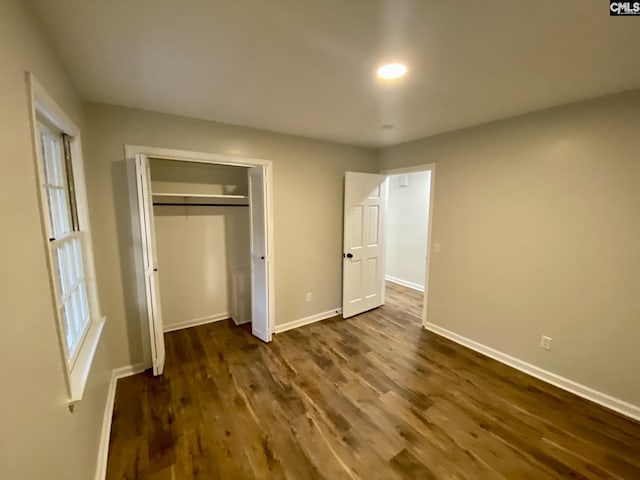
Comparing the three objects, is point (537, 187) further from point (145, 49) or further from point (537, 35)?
point (145, 49)

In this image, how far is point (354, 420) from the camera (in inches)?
80.7

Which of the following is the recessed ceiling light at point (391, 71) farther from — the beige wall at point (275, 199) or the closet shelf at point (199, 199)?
the closet shelf at point (199, 199)

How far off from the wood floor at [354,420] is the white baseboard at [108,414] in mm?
49

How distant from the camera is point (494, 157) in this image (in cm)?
274

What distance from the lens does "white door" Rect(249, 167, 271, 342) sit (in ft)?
9.91

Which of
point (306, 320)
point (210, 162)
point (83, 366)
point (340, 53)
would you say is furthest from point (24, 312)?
point (306, 320)

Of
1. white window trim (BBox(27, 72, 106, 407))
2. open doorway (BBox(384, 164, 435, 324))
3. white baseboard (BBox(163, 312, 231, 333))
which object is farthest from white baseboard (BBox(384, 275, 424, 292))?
white window trim (BBox(27, 72, 106, 407))

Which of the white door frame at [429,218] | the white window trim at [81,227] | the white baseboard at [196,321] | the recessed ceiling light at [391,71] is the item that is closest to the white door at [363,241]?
the white door frame at [429,218]

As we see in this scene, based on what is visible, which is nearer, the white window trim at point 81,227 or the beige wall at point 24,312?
the beige wall at point 24,312

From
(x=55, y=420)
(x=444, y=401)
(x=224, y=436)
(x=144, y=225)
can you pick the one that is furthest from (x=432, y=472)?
(x=144, y=225)

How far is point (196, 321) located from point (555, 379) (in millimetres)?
3898

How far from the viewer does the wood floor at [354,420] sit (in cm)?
169

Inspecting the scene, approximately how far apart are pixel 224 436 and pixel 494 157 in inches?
133

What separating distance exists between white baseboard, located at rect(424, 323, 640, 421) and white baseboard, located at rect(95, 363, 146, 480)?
330 cm
